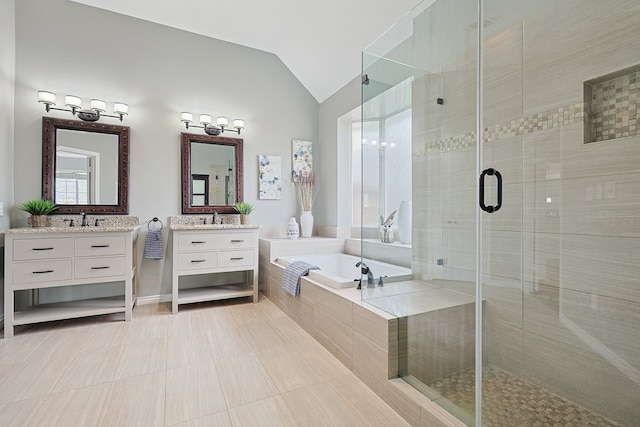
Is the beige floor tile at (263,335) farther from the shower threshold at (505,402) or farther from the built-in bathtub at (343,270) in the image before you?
the shower threshold at (505,402)

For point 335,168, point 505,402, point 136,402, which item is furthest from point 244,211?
point 505,402

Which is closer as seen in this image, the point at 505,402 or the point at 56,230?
the point at 505,402

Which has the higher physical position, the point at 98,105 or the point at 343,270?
the point at 98,105

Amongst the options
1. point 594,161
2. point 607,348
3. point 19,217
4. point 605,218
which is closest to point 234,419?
point 607,348

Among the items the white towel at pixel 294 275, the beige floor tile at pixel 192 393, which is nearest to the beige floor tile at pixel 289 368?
the beige floor tile at pixel 192 393

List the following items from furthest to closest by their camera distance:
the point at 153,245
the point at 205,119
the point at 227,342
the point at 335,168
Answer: the point at 335,168 < the point at 205,119 < the point at 153,245 < the point at 227,342

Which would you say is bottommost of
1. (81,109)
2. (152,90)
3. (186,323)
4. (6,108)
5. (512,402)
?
(186,323)

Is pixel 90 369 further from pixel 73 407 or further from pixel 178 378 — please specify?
pixel 178 378

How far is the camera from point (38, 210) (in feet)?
A: 9.25

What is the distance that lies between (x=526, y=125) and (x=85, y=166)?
3.83 metres

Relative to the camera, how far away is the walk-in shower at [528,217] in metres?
1.34

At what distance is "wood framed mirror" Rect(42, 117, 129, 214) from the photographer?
2982 mm

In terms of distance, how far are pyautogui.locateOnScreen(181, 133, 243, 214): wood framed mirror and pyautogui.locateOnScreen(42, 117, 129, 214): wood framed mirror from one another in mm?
605

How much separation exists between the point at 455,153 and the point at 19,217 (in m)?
3.82
